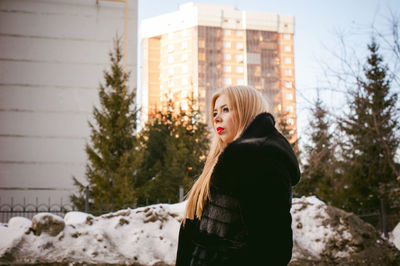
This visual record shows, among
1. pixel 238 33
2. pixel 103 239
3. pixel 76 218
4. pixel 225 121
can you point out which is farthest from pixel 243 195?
pixel 238 33

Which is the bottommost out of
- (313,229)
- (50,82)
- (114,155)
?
(313,229)

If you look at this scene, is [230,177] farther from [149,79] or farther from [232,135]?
[149,79]

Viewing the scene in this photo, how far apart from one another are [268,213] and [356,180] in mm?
16023

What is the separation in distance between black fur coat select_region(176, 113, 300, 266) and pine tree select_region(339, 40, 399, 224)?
397 inches

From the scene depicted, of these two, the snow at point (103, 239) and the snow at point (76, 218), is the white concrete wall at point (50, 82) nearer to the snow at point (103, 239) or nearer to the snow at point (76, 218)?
the snow at point (76, 218)

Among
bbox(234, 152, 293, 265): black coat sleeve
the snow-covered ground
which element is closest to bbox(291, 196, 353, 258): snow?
the snow-covered ground

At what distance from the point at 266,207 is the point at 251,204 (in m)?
0.08

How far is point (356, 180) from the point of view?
15891 mm

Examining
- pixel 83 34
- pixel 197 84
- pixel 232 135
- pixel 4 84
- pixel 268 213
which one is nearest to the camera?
pixel 268 213

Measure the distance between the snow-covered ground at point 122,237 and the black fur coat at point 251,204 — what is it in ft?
10.5

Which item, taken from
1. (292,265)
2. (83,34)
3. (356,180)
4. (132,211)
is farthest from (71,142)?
(356,180)

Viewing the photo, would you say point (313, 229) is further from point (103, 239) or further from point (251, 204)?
point (251, 204)

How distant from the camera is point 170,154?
52.1 feet

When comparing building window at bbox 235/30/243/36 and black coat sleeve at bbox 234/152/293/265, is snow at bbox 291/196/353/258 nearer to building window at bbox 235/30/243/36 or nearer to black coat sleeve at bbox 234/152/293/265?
black coat sleeve at bbox 234/152/293/265
